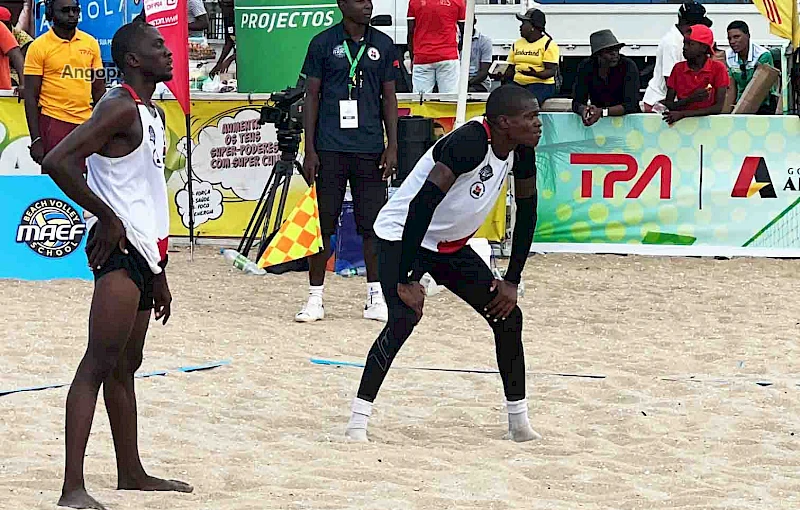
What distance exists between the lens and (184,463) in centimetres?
527

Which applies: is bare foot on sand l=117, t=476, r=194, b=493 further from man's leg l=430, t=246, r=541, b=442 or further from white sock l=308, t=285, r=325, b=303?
white sock l=308, t=285, r=325, b=303

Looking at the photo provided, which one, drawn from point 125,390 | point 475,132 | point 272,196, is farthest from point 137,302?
point 272,196

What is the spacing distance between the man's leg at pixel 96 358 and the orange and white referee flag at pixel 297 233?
210 inches

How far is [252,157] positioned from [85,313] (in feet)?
10.1

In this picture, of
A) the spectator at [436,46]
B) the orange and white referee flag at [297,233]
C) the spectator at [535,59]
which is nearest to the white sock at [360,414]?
the orange and white referee flag at [297,233]

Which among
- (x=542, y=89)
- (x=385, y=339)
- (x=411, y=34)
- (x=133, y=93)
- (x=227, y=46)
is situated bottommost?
(x=385, y=339)

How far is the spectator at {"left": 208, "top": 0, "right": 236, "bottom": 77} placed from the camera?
635 inches

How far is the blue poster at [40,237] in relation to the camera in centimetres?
982

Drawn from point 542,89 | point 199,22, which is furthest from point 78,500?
point 199,22

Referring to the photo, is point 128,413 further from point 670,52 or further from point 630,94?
point 670,52

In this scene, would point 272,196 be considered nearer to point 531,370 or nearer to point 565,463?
point 531,370

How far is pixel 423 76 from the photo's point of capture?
13.1 meters

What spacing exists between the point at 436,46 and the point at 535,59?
1.10m

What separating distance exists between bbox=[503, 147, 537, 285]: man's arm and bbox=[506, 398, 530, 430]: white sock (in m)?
0.57
